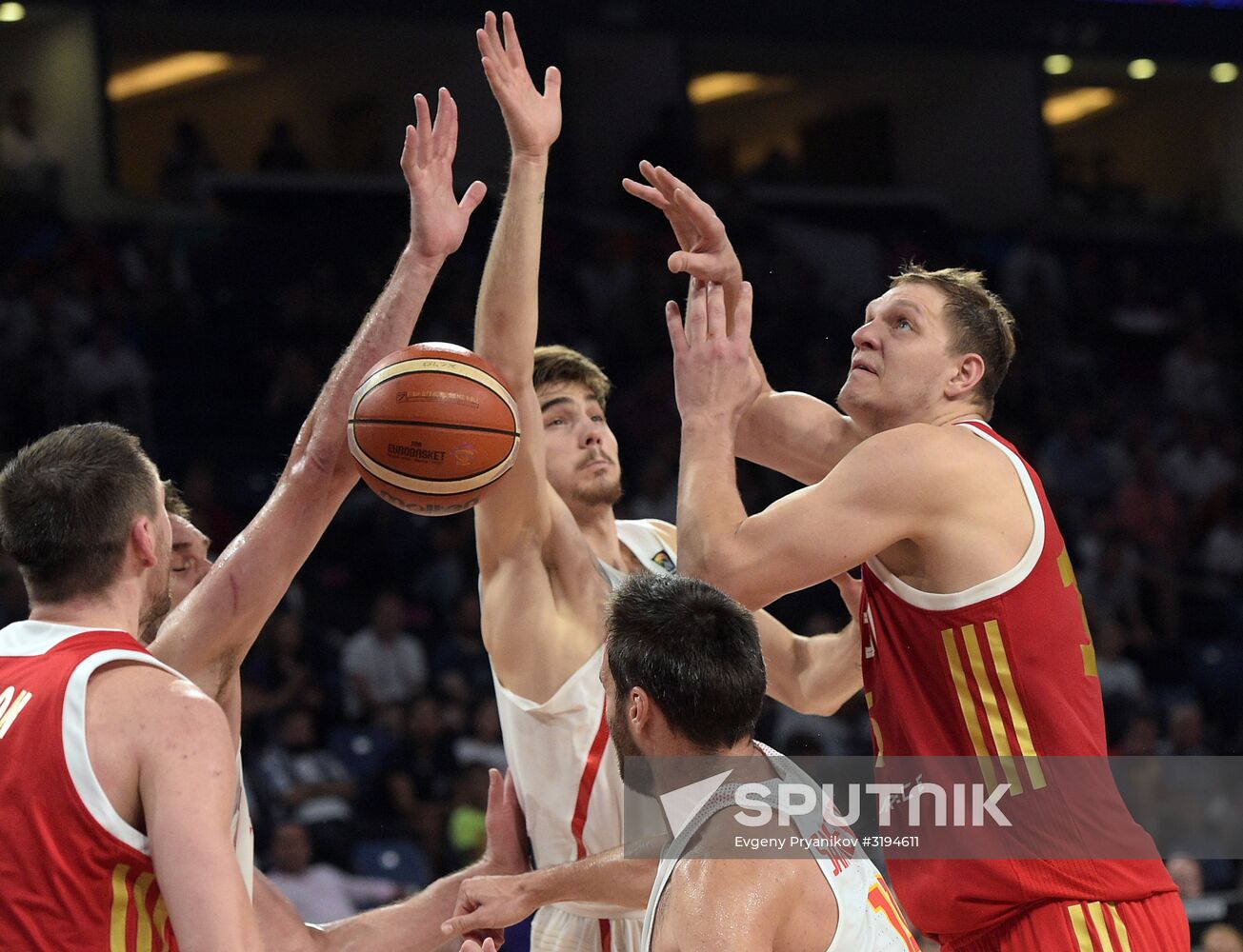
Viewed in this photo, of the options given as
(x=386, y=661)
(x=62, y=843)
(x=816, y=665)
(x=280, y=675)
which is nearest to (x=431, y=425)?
(x=62, y=843)

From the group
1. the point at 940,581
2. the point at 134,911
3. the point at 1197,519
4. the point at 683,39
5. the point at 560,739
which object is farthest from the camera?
the point at 683,39

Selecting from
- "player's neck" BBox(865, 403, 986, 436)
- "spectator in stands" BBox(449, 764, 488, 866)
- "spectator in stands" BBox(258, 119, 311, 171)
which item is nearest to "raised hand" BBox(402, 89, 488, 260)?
"player's neck" BBox(865, 403, 986, 436)

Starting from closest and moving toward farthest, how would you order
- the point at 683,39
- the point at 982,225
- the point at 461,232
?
the point at 461,232 < the point at 683,39 < the point at 982,225

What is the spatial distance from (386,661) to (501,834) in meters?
7.38

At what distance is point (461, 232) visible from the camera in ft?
12.8

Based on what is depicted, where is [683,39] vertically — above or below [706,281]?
above

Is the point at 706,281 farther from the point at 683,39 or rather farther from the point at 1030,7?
the point at 1030,7

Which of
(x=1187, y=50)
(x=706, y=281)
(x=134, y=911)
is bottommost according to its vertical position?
(x=134, y=911)

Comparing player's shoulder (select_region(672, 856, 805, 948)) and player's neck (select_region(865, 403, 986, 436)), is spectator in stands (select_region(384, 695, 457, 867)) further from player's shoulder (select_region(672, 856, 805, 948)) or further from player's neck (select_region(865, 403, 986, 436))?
player's shoulder (select_region(672, 856, 805, 948))

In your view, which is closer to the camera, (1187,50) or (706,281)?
(706,281)

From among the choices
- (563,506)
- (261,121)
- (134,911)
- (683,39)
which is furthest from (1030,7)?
(134,911)

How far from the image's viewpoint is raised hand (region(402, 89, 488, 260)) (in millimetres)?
3838

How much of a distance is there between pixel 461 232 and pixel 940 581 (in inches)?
56.7

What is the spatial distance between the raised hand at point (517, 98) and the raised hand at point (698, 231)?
0.31 m
